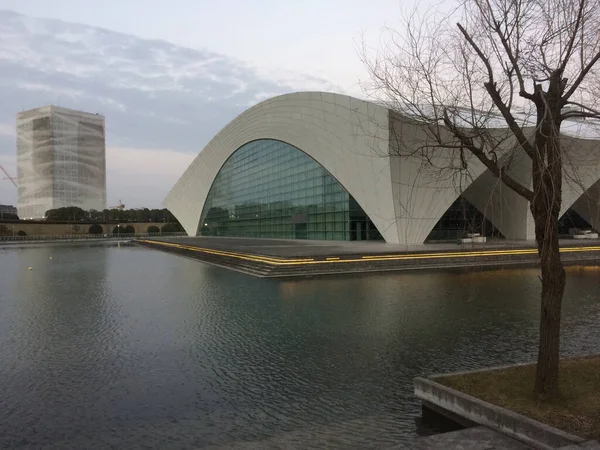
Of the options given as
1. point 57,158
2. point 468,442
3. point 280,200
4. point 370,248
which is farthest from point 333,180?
point 57,158

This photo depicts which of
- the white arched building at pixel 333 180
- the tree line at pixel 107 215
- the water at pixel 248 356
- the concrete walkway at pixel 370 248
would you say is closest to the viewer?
the water at pixel 248 356

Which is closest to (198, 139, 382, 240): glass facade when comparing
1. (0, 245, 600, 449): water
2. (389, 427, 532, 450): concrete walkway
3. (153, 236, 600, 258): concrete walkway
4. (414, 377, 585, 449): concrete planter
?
(153, 236, 600, 258): concrete walkway

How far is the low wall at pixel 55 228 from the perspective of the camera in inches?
3632

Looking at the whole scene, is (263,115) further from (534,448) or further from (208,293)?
(534,448)

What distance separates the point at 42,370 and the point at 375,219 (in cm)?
2680

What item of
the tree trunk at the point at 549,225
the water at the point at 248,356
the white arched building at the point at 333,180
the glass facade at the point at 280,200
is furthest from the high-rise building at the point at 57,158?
the tree trunk at the point at 549,225

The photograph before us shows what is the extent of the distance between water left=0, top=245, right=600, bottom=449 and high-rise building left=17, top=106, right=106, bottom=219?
397 ft

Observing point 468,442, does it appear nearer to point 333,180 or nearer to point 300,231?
point 333,180

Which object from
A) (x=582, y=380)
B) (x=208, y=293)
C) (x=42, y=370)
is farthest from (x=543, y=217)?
(x=208, y=293)

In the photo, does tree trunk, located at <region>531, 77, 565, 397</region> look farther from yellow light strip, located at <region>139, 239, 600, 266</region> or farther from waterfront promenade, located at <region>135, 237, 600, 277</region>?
yellow light strip, located at <region>139, 239, 600, 266</region>

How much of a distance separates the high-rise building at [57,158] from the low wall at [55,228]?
82.5ft

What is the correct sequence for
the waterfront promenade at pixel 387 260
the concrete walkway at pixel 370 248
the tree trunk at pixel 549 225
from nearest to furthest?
the tree trunk at pixel 549 225
the waterfront promenade at pixel 387 260
the concrete walkway at pixel 370 248

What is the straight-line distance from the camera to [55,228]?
327 feet

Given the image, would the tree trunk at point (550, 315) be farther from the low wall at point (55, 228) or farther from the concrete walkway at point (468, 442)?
the low wall at point (55, 228)
